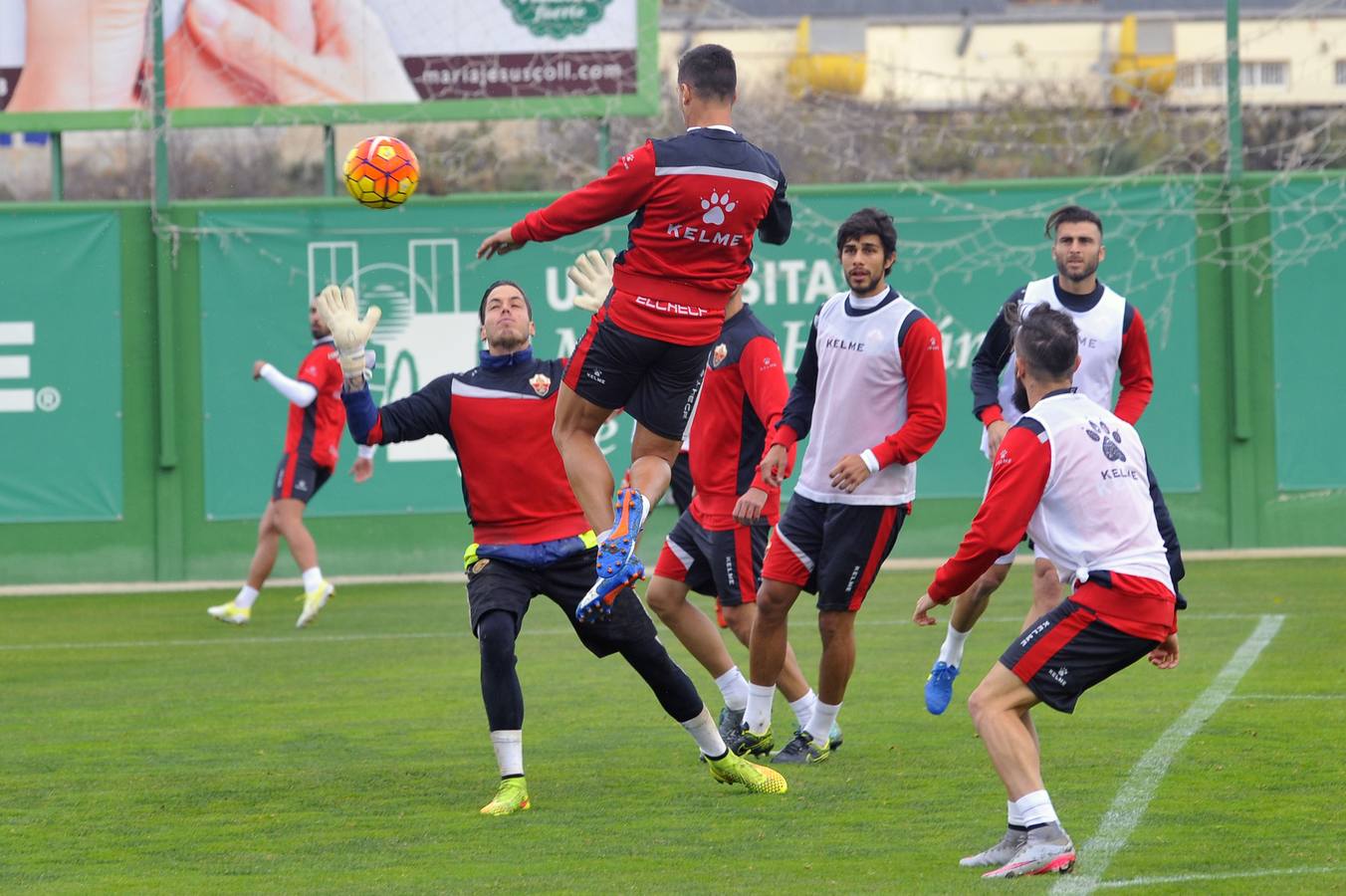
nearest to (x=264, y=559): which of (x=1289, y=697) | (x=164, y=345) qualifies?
(x=164, y=345)

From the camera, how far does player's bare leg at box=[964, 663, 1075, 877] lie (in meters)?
5.62

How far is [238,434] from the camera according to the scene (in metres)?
16.6

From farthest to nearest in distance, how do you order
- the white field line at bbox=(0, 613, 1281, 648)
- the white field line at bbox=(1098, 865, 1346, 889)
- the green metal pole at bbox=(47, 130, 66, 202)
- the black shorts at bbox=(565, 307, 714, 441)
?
the green metal pole at bbox=(47, 130, 66, 202) → the white field line at bbox=(0, 613, 1281, 648) → the black shorts at bbox=(565, 307, 714, 441) → the white field line at bbox=(1098, 865, 1346, 889)

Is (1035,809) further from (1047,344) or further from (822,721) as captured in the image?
(822,721)

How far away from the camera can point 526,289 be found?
16.7 metres

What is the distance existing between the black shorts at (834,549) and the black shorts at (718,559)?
404mm

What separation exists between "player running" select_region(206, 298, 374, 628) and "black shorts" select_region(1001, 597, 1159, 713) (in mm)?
8566

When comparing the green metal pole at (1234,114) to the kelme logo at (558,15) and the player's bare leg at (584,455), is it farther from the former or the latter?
the player's bare leg at (584,455)

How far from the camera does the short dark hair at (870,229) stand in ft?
25.0

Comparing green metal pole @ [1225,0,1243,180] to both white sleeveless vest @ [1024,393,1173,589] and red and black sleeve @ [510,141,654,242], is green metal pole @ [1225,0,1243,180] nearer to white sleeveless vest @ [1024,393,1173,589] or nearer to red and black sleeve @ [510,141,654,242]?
red and black sleeve @ [510,141,654,242]

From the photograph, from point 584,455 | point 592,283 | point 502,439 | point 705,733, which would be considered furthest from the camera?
point 592,283

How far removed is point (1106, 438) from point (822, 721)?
2.56 metres

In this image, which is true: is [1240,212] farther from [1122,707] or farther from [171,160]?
[171,160]

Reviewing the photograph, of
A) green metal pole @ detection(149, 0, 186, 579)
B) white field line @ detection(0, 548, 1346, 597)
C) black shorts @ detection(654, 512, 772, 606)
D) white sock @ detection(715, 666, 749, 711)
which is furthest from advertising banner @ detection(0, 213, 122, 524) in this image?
white sock @ detection(715, 666, 749, 711)
